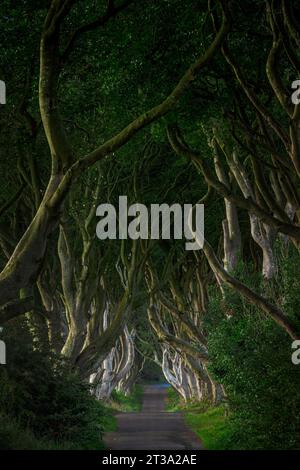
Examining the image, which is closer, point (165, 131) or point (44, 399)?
point (44, 399)

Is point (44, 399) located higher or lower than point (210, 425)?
higher

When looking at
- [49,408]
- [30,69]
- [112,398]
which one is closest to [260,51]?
[30,69]

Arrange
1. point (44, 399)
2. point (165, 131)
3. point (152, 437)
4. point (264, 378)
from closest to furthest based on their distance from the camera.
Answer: point (264, 378) < point (44, 399) < point (165, 131) < point (152, 437)

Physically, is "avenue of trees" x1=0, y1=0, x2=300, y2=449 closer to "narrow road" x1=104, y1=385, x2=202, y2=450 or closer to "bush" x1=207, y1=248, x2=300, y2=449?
"bush" x1=207, y1=248, x2=300, y2=449

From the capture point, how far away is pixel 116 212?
3212 centimetres

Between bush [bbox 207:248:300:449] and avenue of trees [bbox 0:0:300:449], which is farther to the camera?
bush [bbox 207:248:300:449]

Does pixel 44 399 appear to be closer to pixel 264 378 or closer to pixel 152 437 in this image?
pixel 152 437

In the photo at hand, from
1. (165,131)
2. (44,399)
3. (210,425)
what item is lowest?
(210,425)

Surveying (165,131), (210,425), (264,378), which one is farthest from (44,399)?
(210,425)

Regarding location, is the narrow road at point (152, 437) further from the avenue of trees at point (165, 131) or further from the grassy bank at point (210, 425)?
the avenue of trees at point (165, 131)

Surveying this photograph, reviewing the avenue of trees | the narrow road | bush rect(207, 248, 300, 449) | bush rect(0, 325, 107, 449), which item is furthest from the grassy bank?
bush rect(0, 325, 107, 449)

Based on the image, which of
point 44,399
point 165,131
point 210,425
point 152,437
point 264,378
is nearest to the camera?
point 264,378

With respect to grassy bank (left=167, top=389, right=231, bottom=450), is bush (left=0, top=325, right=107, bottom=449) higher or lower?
higher

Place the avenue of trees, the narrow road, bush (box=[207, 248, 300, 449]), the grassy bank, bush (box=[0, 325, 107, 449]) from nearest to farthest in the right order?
the avenue of trees → bush (box=[207, 248, 300, 449]) → bush (box=[0, 325, 107, 449]) → the narrow road → the grassy bank
